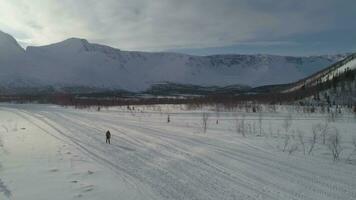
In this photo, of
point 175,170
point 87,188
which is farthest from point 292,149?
point 87,188

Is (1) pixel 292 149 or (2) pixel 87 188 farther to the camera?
(1) pixel 292 149

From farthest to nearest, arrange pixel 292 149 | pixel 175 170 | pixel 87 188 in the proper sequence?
pixel 292 149, pixel 175 170, pixel 87 188

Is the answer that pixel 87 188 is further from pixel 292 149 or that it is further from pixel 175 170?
pixel 292 149

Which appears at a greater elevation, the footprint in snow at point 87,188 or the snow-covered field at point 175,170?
the snow-covered field at point 175,170

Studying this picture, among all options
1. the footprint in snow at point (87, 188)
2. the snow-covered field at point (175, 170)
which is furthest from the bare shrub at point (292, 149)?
the footprint in snow at point (87, 188)

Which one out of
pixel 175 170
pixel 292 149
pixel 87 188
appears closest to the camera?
pixel 87 188

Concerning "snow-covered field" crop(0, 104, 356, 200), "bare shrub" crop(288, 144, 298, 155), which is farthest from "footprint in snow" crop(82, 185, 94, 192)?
"bare shrub" crop(288, 144, 298, 155)

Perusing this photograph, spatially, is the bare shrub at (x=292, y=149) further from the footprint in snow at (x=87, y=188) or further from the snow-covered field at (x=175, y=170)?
the footprint in snow at (x=87, y=188)

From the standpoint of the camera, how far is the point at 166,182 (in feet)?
33.0

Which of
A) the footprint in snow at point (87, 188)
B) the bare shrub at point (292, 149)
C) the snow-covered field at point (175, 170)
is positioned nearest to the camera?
the snow-covered field at point (175, 170)

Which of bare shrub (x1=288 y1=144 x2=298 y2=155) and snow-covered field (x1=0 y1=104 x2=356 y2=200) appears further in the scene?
bare shrub (x1=288 y1=144 x2=298 y2=155)

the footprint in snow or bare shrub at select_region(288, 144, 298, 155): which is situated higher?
bare shrub at select_region(288, 144, 298, 155)

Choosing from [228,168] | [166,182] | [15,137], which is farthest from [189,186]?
[15,137]

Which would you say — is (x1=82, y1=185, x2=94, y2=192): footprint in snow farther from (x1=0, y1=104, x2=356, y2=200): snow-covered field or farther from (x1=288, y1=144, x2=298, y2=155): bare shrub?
(x1=288, y1=144, x2=298, y2=155): bare shrub
